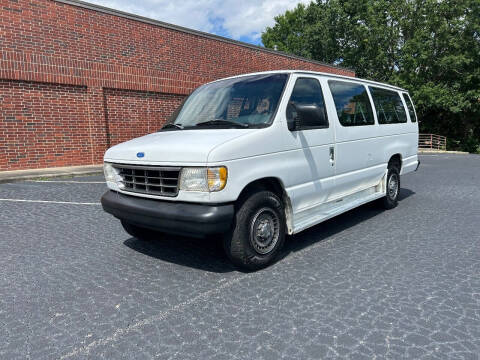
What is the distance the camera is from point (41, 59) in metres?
10.5

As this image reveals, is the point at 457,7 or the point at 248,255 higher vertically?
the point at 457,7

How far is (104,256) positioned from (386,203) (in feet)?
14.6

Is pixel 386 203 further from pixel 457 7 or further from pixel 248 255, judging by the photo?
pixel 457 7

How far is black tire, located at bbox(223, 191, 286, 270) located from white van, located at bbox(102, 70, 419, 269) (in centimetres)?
1

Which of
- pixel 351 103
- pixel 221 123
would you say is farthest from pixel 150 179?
pixel 351 103

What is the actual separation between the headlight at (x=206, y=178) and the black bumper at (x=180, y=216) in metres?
0.17

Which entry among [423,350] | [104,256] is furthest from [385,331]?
[104,256]

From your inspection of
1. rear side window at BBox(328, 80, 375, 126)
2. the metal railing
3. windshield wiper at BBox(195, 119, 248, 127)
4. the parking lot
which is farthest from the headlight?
the metal railing

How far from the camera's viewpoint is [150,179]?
3.60 metres

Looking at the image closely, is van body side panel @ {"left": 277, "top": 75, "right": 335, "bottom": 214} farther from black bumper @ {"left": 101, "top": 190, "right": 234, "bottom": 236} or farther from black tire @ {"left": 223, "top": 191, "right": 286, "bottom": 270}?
black bumper @ {"left": 101, "top": 190, "right": 234, "bottom": 236}

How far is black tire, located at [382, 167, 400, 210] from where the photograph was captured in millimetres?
6068

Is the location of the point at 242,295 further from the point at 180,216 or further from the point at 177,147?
the point at 177,147

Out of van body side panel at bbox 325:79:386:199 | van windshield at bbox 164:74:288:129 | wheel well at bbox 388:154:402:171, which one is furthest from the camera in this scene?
wheel well at bbox 388:154:402:171

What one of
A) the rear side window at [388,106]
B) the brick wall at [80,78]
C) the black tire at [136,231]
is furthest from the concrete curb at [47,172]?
the rear side window at [388,106]
